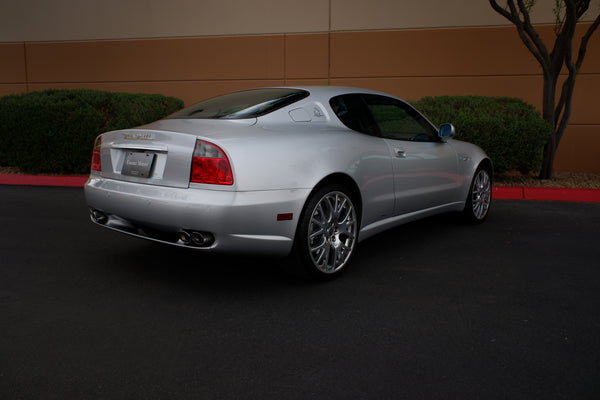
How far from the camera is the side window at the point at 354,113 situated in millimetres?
4305

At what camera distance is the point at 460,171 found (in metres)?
5.45

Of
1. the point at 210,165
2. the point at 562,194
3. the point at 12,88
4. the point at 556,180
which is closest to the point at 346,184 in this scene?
the point at 210,165

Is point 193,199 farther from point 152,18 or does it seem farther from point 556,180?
point 152,18

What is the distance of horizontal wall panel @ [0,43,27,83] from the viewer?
12.7 m

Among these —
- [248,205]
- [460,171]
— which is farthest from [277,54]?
[248,205]

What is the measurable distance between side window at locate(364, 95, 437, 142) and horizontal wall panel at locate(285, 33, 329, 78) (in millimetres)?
6354

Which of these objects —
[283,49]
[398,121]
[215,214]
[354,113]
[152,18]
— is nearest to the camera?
[215,214]

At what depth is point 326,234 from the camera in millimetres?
3842

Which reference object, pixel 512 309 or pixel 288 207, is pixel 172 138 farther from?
pixel 512 309

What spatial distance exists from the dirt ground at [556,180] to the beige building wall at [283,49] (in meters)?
0.81

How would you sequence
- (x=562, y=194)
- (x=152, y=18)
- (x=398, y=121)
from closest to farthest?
(x=398, y=121)
(x=562, y=194)
(x=152, y=18)

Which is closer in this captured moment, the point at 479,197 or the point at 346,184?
the point at 346,184

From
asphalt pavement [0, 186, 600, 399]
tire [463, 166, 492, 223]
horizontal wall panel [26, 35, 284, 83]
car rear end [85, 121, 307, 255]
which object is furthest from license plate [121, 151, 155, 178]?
horizontal wall panel [26, 35, 284, 83]

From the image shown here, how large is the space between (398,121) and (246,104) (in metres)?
1.54
